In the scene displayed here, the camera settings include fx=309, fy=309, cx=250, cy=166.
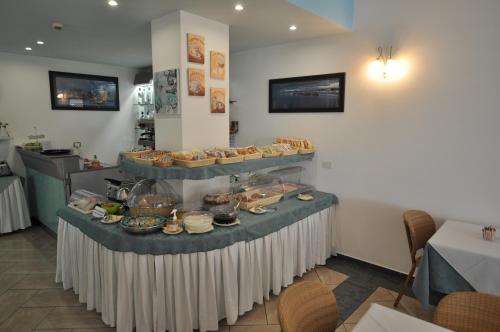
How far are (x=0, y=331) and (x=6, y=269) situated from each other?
3.98ft

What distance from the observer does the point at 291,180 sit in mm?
3840

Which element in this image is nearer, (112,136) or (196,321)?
(196,321)

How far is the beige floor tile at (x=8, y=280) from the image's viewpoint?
3.00 m

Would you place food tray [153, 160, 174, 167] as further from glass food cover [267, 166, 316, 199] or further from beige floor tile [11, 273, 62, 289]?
beige floor tile [11, 273, 62, 289]

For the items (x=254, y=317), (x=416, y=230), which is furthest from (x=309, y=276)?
(x=416, y=230)

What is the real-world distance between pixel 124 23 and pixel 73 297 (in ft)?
8.48

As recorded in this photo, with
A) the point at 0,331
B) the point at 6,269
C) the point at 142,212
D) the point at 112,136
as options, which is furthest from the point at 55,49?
the point at 0,331

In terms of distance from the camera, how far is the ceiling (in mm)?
2496

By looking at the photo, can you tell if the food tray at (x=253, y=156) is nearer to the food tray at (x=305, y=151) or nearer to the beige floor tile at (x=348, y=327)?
the food tray at (x=305, y=151)

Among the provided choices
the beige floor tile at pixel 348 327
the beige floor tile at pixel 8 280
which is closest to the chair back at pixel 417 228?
the beige floor tile at pixel 348 327

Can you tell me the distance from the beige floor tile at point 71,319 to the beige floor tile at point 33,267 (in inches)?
34.9

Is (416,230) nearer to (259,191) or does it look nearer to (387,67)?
(259,191)

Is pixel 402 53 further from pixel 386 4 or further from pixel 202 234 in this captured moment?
pixel 202 234

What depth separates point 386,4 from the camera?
3.02 metres
